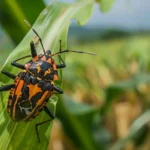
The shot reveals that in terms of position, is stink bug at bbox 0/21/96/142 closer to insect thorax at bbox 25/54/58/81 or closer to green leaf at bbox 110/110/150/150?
insect thorax at bbox 25/54/58/81

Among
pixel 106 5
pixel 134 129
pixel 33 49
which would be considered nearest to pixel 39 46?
pixel 33 49

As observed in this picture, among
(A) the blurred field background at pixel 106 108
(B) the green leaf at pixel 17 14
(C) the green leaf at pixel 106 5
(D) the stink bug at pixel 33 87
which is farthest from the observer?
(A) the blurred field background at pixel 106 108

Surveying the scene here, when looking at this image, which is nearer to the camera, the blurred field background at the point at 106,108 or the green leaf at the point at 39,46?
the green leaf at the point at 39,46

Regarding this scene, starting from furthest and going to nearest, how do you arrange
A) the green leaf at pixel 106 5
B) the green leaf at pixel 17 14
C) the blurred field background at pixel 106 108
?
the blurred field background at pixel 106 108 → the green leaf at pixel 17 14 → the green leaf at pixel 106 5

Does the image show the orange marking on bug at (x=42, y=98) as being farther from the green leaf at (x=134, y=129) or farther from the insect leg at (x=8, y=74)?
the green leaf at (x=134, y=129)

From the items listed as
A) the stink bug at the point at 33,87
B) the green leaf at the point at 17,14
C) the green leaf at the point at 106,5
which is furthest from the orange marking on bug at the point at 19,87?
the green leaf at the point at 17,14

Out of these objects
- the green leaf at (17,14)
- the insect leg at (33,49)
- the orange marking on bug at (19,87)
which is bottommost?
the green leaf at (17,14)

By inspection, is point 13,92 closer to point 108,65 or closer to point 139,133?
point 139,133
